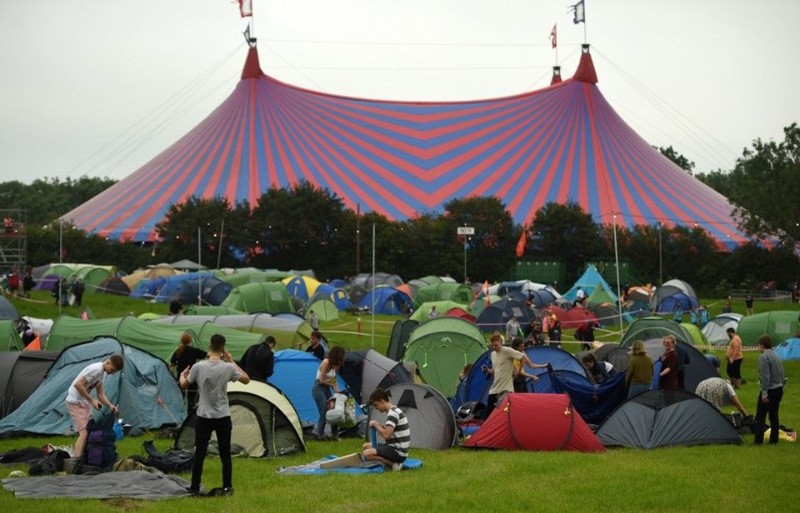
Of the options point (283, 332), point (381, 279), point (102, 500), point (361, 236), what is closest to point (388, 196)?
point (361, 236)

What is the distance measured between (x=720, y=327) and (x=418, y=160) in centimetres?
2789

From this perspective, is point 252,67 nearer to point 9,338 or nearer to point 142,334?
point 9,338

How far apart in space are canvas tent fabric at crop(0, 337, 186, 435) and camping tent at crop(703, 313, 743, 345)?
15.3m

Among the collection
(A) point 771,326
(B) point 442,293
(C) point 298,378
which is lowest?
(C) point 298,378

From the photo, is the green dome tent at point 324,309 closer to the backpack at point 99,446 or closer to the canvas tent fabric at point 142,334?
the canvas tent fabric at point 142,334

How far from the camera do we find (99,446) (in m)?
8.88

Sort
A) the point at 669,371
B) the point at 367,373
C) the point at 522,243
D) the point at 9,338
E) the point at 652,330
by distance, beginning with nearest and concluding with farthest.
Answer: the point at 669,371 < the point at 367,373 < the point at 9,338 < the point at 652,330 < the point at 522,243

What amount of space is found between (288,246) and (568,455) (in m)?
37.5

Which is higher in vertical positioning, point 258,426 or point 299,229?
point 299,229

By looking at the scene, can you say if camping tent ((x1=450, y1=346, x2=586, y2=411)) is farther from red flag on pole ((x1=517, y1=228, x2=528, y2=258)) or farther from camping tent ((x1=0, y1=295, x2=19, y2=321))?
red flag on pole ((x1=517, y1=228, x2=528, y2=258))

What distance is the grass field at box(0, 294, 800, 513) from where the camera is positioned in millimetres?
7602

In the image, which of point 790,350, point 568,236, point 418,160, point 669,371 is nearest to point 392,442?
point 669,371

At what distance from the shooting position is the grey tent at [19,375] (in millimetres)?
12055

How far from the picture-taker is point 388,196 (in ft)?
162
